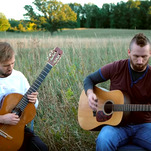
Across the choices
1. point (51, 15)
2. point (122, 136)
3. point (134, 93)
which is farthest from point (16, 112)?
point (51, 15)

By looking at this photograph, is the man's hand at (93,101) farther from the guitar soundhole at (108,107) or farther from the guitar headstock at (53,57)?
the guitar headstock at (53,57)

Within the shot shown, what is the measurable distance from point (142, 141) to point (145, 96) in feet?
1.27

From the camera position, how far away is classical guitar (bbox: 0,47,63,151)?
1.97 metres

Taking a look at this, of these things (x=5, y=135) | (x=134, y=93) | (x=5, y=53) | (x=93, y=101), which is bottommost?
(x=5, y=135)

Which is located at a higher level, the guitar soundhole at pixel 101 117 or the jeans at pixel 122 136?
the guitar soundhole at pixel 101 117

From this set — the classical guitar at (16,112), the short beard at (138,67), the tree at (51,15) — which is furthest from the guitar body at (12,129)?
the tree at (51,15)

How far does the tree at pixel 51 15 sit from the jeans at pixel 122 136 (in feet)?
93.7

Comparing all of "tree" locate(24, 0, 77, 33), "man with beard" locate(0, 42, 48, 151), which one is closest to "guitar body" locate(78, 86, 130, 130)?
"man with beard" locate(0, 42, 48, 151)

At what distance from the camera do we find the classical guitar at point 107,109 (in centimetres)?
189

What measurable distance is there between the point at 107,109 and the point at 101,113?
0.07m

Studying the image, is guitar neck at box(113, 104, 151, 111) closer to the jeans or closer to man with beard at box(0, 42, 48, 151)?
the jeans

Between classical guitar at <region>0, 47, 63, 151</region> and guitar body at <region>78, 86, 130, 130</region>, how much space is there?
0.53 metres

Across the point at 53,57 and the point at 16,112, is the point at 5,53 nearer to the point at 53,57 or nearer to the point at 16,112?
the point at 53,57

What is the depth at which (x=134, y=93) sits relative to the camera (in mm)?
1945
